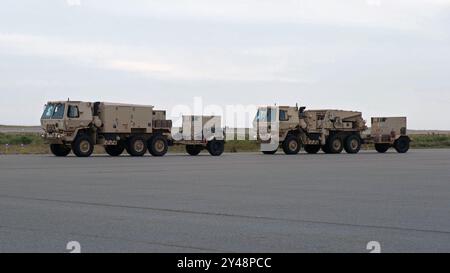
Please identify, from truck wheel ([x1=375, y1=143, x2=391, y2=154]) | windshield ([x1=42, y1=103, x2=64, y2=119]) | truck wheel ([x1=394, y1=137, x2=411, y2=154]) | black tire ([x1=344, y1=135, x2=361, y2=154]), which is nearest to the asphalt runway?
windshield ([x1=42, y1=103, x2=64, y2=119])

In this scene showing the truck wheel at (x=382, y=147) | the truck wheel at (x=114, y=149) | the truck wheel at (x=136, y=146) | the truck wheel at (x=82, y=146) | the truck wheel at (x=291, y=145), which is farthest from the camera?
the truck wheel at (x=382, y=147)

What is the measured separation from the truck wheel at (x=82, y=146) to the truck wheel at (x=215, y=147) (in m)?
7.29

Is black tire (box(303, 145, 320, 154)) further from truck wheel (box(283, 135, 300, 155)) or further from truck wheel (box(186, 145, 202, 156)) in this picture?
truck wheel (box(186, 145, 202, 156))

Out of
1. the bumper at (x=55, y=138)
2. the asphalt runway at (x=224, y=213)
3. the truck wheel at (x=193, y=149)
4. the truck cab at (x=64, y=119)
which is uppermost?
the truck cab at (x=64, y=119)

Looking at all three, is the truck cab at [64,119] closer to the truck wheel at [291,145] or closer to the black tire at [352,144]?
the truck wheel at [291,145]

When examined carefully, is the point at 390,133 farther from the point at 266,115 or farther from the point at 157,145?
the point at 157,145

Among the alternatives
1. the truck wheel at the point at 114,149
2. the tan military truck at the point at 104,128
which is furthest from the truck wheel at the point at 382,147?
the truck wheel at the point at 114,149

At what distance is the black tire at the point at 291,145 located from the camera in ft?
159

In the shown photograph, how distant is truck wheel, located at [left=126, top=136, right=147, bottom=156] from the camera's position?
44.1 meters

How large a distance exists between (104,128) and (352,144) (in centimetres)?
1633
